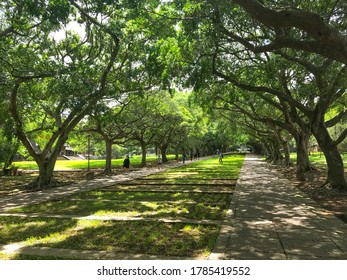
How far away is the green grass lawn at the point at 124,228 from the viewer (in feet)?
17.6

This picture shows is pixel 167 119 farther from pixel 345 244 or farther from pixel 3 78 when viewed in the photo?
pixel 345 244

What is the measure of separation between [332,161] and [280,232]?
24.7 ft

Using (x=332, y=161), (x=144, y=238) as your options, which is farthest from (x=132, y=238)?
(x=332, y=161)

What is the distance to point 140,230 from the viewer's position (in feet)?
21.1

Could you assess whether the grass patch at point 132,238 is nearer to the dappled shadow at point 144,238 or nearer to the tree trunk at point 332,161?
the dappled shadow at point 144,238

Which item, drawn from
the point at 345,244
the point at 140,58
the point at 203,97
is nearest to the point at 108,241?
the point at 345,244

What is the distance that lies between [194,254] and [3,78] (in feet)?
34.8

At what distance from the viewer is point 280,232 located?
241 inches

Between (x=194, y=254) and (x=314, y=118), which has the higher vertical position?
(x=314, y=118)

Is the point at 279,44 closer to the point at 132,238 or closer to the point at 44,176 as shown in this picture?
the point at 132,238

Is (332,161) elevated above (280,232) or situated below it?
above

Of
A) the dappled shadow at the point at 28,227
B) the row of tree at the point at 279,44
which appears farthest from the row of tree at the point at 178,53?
the dappled shadow at the point at 28,227

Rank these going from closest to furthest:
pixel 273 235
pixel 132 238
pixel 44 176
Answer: pixel 132 238 < pixel 273 235 < pixel 44 176

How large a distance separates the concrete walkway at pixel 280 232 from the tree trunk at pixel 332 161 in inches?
111
